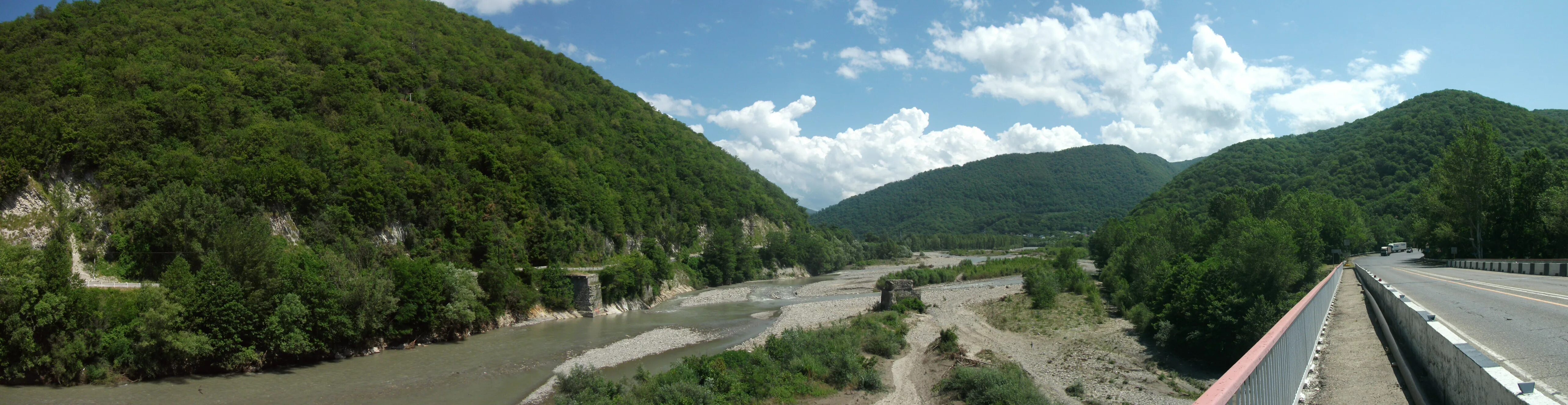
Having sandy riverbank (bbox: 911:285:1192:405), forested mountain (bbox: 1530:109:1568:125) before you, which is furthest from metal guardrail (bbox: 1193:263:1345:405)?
forested mountain (bbox: 1530:109:1568:125)

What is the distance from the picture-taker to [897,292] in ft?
156

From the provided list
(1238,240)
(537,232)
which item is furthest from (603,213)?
(1238,240)

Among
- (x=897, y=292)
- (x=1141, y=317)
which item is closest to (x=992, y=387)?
(x=1141, y=317)

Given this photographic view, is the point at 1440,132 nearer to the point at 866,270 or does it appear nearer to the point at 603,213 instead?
the point at 866,270

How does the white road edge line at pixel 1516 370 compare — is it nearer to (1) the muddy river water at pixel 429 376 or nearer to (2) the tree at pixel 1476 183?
(1) the muddy river water at pixel 429 376

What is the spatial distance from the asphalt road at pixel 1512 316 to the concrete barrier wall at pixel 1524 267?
0.70 meters

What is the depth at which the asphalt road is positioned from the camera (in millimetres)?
6691

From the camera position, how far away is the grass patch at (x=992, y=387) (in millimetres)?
22203

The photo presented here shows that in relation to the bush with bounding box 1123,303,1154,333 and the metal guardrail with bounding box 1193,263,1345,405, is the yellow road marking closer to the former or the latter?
the metal guardrail with bounding box 1193,263,1345,405

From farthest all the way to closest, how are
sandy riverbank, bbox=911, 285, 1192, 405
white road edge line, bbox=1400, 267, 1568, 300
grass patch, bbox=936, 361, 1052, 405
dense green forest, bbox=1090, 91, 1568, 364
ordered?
dense green forest, bbox=1090, 91, 1568, 364, sandy riverbank, bbox=911, 285, 1192, 405, grass patch, bbox=936, 361, 1052, 405, white road edge line, bbox=1400, 267, 1568, 300

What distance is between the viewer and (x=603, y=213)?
59.4m

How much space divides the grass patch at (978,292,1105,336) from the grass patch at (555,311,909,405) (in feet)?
39.3

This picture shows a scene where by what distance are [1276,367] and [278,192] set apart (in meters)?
41.6

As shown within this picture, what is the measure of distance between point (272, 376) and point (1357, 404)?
31189 millimetres
